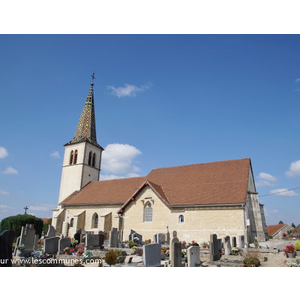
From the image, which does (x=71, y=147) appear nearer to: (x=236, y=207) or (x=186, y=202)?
(x=186, y=202)

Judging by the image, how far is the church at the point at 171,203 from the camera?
2180 centimetres

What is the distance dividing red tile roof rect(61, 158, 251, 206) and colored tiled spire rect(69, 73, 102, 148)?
772 cm

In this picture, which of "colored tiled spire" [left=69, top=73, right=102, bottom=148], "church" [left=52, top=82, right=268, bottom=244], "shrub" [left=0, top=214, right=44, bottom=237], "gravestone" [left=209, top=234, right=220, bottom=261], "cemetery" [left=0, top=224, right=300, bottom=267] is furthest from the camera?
"colored tiled spire" [left=69, top=73, right=102, bottom=148]

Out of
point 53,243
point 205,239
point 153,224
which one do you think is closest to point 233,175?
point 205,239

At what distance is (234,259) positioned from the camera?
13898 mm

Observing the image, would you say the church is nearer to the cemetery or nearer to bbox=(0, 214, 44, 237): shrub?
the cemetery

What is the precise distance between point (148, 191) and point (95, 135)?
17.3 m

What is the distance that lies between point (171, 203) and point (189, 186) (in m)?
2.71

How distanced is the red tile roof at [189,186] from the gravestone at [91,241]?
345 inches

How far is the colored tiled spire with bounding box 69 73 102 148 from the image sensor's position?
3772cm

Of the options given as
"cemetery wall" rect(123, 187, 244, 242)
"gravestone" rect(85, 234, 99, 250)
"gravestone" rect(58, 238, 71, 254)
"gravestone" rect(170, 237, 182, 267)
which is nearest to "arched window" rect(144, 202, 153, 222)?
"cemetery wall" rect(123, 187, 244, 242)

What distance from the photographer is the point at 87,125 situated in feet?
127

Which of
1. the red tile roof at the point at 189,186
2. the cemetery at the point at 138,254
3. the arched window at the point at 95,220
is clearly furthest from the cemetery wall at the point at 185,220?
the arched window at the point at 95,220

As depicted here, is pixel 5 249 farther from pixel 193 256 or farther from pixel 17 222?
pixel 17 222
